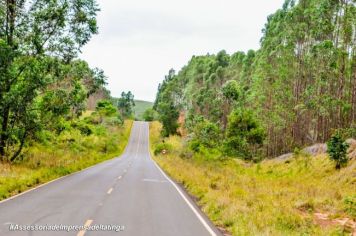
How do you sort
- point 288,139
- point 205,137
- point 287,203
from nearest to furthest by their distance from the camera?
point 287,203 < point 288,139 < point 205,137

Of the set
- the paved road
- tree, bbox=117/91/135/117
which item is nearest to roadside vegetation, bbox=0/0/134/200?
the paved road

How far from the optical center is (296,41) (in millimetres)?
51875

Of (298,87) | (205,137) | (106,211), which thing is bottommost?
(106,211)

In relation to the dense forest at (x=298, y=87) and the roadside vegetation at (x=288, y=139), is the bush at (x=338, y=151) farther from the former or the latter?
the dense forest at (x=298, y=87)

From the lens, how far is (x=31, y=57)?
75.9 feet

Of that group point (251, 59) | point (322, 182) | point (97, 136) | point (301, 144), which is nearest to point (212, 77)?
point (251, 59)

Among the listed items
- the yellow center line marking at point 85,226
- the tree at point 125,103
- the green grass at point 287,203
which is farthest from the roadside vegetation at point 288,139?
the tree at point 125,103

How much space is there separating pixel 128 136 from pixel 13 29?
83.4m

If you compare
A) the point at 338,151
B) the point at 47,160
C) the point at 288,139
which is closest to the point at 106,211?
the point at 47,160

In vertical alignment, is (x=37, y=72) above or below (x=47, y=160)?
above

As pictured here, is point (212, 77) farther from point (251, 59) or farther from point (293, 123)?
point (293, 123)

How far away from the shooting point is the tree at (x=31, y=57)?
75.1 ft

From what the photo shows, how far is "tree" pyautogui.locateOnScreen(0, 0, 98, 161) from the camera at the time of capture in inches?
901

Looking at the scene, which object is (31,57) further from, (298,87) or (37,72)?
(298,87)
